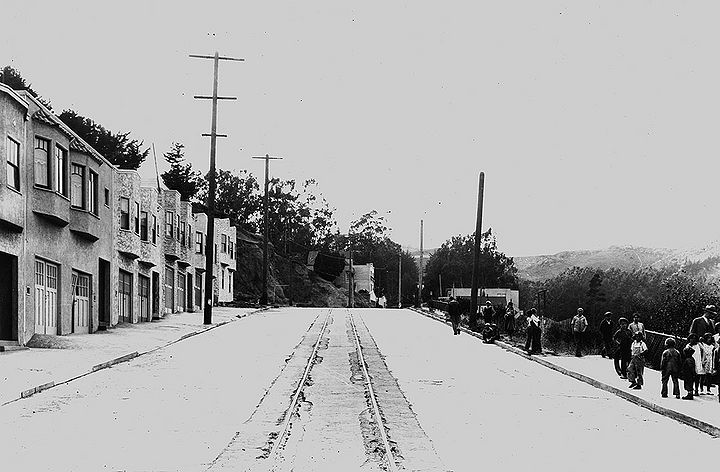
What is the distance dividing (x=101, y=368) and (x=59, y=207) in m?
9.37

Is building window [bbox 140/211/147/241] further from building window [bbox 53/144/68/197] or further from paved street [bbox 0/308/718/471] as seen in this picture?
paved street [bbox 0/308/718/471]

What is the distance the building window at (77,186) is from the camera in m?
35.4

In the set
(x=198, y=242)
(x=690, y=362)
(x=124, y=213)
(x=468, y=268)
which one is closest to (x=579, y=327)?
(x=690, y=362)

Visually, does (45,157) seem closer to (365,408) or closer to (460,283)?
(365,408)

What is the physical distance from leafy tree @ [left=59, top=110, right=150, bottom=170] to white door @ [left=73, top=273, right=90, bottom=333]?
43.9m

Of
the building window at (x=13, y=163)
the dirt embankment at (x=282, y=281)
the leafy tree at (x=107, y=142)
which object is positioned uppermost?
the leafy tree at (x=107, y=142)

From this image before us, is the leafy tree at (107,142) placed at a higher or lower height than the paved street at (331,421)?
higher

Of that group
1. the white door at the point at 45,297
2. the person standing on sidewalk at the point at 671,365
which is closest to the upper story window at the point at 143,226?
the white door at the point at 45,297

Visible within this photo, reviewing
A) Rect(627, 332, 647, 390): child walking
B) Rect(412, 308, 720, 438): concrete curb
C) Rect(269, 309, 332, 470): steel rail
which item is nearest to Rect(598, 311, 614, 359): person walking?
Rect(412, 308, 720, 438): concrete curb

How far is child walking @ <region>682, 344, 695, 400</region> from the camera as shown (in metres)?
18.5

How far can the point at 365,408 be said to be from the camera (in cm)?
1681

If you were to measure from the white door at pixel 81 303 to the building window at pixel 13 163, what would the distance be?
24.5 ft

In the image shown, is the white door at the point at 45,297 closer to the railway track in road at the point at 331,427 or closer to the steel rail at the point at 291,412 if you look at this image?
Answer: the steel rail at the point at 291,412

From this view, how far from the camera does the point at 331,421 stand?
49.8ft
